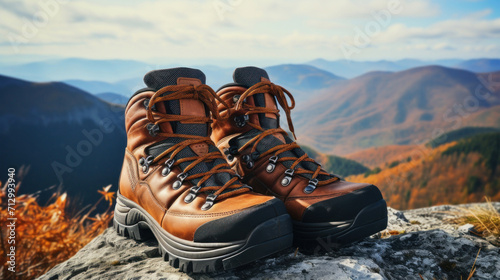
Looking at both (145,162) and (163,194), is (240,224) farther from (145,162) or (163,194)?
(145,162)

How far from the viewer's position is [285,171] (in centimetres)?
276

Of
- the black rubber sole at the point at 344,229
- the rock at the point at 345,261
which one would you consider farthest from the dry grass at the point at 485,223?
the black rubber sole at the point at 344,229

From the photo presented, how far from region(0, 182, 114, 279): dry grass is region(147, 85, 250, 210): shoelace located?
67.4 inches

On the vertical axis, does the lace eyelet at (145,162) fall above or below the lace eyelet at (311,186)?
above

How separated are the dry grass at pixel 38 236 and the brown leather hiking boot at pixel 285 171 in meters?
1.86

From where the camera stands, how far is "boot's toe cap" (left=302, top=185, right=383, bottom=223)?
2.41 meters

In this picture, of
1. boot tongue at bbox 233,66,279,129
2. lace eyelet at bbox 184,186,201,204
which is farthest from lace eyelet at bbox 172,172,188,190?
boot tongue at bbox 233,66,279,129

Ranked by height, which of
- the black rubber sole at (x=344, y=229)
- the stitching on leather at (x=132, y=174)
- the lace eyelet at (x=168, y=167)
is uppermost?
the lace eyelet at (x=168, y=167)

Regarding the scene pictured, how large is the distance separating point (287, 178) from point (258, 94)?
2.54 feet

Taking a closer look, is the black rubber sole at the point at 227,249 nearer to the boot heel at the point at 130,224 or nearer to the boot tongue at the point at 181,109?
the boot heel at the point at 130,224

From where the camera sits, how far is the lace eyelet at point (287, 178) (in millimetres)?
2707

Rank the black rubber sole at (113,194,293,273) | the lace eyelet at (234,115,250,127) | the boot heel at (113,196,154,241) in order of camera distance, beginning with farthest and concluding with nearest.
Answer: the lace eyelet at (234,115,250,127), the boot heel at (113,196,154,241), the black rubber sole at (113,194,293,273)

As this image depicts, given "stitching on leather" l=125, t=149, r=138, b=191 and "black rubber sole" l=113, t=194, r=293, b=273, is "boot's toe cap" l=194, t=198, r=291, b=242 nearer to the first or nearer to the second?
"black rubber sole" l=113, t=194, r=293, b=273

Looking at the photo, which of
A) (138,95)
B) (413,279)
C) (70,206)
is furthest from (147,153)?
(70,206)
